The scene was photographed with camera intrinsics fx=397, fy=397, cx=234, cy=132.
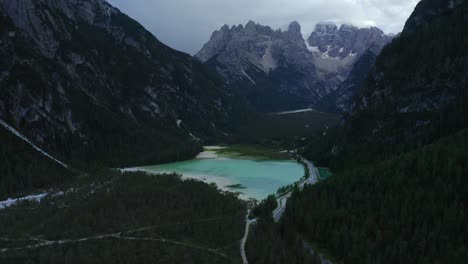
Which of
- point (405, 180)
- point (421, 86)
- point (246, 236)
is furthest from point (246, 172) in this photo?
point (246, 236)

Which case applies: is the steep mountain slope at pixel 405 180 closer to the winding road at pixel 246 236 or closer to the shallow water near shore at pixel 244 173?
the winding road at pixel 246 236

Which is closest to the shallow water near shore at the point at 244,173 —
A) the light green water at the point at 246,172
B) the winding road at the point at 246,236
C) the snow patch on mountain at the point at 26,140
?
the light green water at the point at 246,172

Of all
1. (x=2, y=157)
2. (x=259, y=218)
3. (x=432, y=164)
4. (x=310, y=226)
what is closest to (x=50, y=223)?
(x=259, y=218)

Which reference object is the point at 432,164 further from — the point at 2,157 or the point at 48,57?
the point at 48,57

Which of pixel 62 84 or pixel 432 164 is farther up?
pixel 62 84

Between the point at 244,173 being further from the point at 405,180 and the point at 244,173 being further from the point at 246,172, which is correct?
the point at 405,180

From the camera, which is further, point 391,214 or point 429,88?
point 429,88

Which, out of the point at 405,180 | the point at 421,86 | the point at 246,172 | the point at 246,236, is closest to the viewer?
the point at 246,236

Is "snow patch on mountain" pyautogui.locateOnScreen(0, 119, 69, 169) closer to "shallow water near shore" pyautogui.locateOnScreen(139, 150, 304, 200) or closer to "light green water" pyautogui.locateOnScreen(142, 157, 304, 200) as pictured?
"shallow water near shore" pyautogui.locateOnScreen(139, 150, 304, 200)

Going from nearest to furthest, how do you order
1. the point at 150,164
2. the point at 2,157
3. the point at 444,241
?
the point at 444,241, the point at 2,157, the point at 150,164
